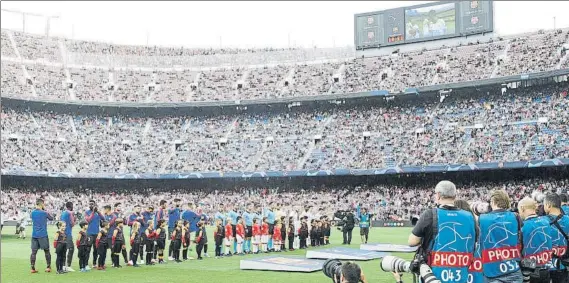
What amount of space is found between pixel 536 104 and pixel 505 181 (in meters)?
6.80

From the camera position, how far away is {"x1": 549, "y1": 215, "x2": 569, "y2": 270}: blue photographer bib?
8578 mm

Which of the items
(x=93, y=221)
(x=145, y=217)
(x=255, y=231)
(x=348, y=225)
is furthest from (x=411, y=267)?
(x=348, y=225)

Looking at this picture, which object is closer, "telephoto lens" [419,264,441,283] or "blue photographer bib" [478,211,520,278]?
"telephoto lens" [419,264,441,283]

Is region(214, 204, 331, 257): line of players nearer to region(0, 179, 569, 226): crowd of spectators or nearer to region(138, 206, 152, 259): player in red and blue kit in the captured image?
region(138, 206, 152, 259): player in red and blue kit

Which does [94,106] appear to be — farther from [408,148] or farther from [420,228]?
[420,228]

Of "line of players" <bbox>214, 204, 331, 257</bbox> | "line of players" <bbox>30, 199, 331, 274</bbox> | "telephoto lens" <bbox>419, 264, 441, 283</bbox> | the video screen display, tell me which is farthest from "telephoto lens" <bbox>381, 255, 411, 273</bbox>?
the video screen display

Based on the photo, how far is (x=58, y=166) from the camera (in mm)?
56688

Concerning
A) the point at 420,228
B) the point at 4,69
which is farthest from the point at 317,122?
the point at 420,228

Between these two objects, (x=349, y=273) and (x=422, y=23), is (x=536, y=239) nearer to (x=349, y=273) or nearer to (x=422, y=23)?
(x=349, y=273)

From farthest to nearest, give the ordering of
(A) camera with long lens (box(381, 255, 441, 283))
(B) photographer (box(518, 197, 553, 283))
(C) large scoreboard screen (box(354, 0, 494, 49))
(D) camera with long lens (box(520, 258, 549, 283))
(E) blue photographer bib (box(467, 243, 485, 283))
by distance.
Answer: (C) large scoreboard screen (box(354, 0, 494, 49)) < (B) photographer (box(518, 197, 553, 283)) < (D) camera with long lens (box(520, 258, 549, 283)) < (E) blue photographer bib (box(467, 243, 485, 283)) < (A) camera with long lens (box(381, 255, 441, 283))

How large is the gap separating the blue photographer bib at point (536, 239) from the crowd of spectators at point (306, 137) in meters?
38.8

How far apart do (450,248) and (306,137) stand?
5078cm

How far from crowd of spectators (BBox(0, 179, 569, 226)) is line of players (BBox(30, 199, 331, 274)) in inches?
795

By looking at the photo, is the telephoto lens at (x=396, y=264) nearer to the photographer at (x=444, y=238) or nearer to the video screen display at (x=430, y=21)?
the photographer at (x=444, y=238)
